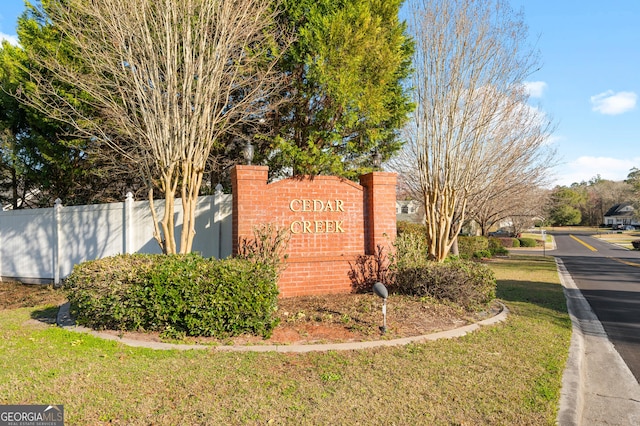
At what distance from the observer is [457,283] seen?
7.75 m

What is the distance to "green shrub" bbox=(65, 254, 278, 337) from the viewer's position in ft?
18.8

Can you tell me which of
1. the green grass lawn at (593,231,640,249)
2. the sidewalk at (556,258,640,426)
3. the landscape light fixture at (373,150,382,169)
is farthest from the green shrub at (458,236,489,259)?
the green grass lawn at (593,231,640,249)

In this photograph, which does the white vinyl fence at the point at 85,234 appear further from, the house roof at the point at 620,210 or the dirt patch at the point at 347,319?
the house roof at the point at 620,210

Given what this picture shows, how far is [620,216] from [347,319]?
108 metres

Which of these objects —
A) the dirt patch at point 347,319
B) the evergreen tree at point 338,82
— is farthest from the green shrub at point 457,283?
the evergreen tree at point 338,82

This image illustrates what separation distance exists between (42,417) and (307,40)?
8.78m

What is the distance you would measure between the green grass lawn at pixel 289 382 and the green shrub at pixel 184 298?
0.52 m

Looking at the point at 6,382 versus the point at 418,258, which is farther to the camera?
the point at 418,258

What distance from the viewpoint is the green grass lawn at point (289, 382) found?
3.61m

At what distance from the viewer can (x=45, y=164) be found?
Result: 1320 cm

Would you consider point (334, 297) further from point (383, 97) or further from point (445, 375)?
point (383, 97)

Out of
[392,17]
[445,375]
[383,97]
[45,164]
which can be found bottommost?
[445,375]

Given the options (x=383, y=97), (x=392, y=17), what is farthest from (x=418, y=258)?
(x=392, y=17)

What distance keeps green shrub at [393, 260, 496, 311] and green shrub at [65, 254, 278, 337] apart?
3363 mm
